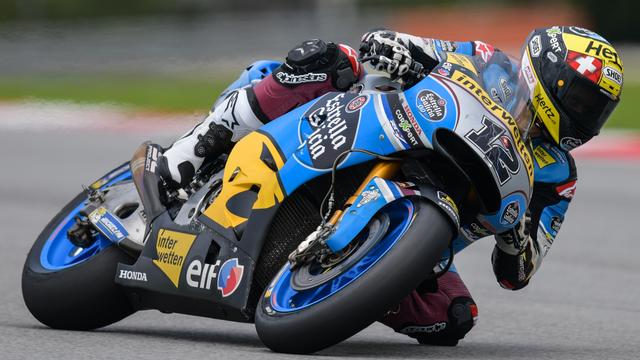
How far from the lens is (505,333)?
571 centimetres

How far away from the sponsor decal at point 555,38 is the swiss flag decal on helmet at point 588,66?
89 mm

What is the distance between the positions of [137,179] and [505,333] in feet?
5.67

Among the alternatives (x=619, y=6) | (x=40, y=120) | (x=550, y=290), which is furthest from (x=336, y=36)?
(x=550, y=290)

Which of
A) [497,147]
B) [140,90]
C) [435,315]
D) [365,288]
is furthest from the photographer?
[140,90]

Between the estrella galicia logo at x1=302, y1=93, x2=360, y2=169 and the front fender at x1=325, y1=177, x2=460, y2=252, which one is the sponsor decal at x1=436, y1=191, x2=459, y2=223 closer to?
the front fender at x1=325, y1=177, x2=460, y2=252

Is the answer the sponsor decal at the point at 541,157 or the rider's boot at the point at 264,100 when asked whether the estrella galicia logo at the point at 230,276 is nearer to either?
the rider's boot at the point at 264,100

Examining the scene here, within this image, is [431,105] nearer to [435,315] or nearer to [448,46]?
[448,46]

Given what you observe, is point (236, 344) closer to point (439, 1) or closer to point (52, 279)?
point (52, 279)

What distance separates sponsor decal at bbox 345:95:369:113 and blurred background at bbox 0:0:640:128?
8501 mm

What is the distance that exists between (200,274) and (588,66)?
1535 mm

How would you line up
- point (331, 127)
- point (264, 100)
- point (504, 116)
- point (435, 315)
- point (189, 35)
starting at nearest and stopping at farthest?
point (504, 116) < point (331, 127) < point (264, 100) < point (435, 315) < point (189, 35)

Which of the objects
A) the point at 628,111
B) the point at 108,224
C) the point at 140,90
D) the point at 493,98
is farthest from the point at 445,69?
the point at 140,90

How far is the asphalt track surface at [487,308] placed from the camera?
4.66m

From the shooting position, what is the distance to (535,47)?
187 inches
